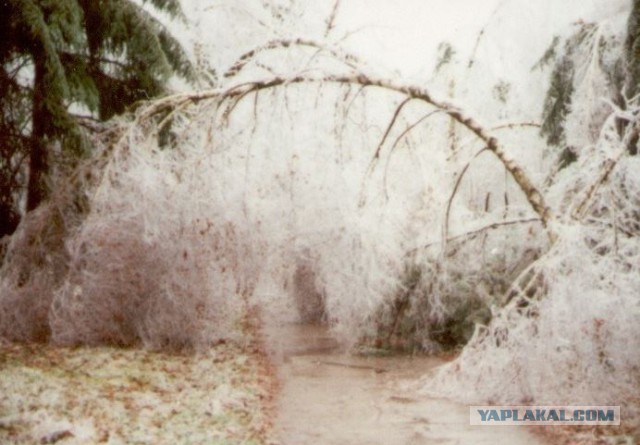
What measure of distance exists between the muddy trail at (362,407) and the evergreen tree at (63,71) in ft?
18.0

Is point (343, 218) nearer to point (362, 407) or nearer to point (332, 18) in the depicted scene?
point (332, 18)

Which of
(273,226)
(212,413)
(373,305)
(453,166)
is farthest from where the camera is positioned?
(453,166)

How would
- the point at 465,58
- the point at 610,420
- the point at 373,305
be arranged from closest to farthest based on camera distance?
1. the point at 610,420
2. the point at 373,305
3. the point at 465,58

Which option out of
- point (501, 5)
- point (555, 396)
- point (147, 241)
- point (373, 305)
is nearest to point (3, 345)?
point (147, 241)

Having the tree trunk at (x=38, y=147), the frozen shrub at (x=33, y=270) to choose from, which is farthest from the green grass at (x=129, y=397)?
the tree trunk at (x=38, y=147)

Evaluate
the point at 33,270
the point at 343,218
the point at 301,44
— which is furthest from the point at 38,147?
the point at 343,218

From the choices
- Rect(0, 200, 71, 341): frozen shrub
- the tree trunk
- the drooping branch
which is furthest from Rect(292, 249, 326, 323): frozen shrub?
the tree trunk

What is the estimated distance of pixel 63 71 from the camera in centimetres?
1233

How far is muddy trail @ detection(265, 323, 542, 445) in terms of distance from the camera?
8.00 meters

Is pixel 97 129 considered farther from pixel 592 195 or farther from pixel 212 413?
pixel 592 195

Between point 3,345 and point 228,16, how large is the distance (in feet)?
23.4

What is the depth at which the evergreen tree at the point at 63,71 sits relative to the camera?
39.5 feet

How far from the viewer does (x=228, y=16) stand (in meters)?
14.0

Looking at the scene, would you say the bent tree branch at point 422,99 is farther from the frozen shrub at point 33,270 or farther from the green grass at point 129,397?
the green grass at point 129,397
